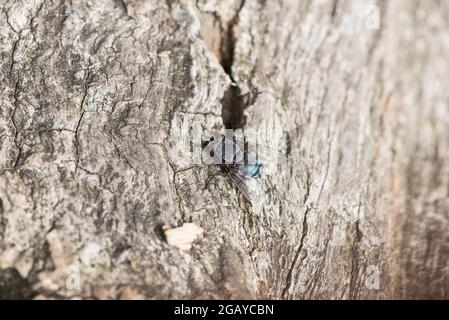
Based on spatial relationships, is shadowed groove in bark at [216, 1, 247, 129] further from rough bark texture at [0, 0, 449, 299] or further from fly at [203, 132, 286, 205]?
fly at [203, 132, 286, 205]

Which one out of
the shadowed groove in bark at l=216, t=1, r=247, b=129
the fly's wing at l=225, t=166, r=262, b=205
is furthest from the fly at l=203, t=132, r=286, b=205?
the shadowed groove in bark at l=216, t=1, r=247, b=129

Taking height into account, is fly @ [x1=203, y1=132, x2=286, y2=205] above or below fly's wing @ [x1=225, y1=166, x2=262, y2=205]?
above

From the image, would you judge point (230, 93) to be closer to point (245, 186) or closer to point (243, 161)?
point (243, 161)

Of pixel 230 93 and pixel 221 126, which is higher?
pixel 230 93

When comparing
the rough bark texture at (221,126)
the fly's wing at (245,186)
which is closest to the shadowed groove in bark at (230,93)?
the rough bark texture at (221,126)

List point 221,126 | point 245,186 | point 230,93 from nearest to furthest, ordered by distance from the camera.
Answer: point 245,186 < point 221,126 < point 230,93

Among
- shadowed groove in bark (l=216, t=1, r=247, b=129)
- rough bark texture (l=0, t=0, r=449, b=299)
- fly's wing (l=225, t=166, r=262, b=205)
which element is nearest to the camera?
rough bark texture (l=0, t=0, r=449, b=299)

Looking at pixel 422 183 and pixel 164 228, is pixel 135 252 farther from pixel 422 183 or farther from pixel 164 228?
pixel 422 183

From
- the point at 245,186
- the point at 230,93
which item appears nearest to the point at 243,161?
the point at 245,186

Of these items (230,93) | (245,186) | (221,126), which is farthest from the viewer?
(230,93)

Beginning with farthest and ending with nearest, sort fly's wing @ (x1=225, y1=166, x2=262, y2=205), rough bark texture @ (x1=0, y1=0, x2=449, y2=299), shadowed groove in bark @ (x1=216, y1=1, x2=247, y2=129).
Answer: shadowed groove in bark @ (x1=216, y1=1, x2=247, y2=129) < fly's wing @ (x1=225, y1=166, x2=262, y2=205) < rough bark texture @ (x1=0, y1=0, x2=449, y2=299)
